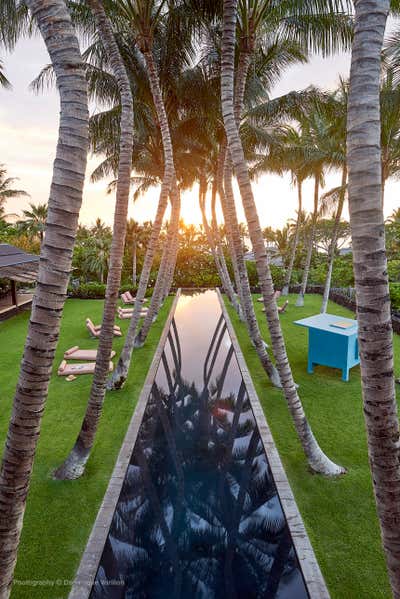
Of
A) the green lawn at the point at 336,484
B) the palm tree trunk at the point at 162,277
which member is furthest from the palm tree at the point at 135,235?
the green lawn at the point at 336,484

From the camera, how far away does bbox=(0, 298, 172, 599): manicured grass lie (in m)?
3.99

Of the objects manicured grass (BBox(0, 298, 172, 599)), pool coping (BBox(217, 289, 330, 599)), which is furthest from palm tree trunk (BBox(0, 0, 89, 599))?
pool coping (BBox(217, 289, 330, 599))

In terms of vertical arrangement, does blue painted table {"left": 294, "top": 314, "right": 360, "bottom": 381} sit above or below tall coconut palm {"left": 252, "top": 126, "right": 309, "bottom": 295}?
below

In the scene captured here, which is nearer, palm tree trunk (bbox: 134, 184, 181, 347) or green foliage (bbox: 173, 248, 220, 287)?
palm tree trunk (bbox: 134, 184, 181, 347)

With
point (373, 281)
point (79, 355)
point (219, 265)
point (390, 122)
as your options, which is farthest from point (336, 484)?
point (219, 265)

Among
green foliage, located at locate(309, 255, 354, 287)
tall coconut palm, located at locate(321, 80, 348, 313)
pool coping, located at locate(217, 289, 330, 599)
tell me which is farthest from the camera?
green foliage, located at locate(309, 255, 354, 287)

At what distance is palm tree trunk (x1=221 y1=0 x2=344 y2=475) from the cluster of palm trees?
2 cm

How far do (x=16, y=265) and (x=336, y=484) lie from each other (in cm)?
1483

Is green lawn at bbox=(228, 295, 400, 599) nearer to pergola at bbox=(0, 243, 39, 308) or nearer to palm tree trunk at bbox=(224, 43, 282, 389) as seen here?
palm tree trunk at bbox=(224, 43, 282, 389)

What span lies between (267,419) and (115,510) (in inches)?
141

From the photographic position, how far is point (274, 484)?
210 inches

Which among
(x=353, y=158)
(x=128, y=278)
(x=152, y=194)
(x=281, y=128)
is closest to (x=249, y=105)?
(x=281, y=128)

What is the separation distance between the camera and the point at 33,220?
113 ft

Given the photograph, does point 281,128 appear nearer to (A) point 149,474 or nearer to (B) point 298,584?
(A) point 149,474
